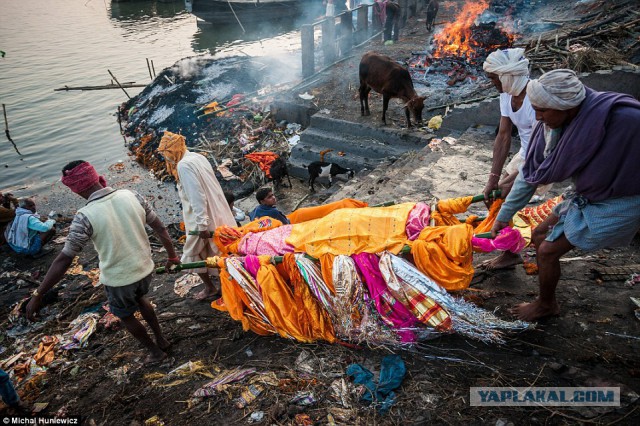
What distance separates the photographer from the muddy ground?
2533 mm

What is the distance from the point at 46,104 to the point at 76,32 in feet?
47.2

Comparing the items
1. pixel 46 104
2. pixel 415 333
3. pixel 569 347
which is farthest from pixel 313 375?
pixel 46 104

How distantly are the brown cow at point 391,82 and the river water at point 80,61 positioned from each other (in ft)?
28.3

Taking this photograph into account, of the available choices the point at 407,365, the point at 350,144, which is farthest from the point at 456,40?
the point at 407,365

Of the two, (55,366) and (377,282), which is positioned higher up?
(377,282)

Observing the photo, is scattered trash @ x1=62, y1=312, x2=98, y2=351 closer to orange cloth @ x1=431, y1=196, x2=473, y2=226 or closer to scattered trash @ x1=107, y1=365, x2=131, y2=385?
scattered trash @ x1=107, y1=365, x2=131, y2=385

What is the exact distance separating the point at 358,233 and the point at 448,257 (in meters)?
0.74

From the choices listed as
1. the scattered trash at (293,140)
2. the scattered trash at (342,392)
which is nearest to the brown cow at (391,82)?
the scattered trash at (293,140)

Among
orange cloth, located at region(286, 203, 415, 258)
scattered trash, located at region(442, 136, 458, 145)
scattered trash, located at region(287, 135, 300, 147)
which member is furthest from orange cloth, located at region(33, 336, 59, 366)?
scattered trash, located at region(287, 135, 300, 147)

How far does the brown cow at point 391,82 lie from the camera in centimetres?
851

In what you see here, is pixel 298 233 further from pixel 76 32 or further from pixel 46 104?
pixel 76 32

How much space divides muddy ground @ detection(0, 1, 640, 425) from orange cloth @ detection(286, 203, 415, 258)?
2.74ft

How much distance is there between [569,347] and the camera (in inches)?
109

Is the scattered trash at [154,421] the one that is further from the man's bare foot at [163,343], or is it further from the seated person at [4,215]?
the seated person at [4,215]
